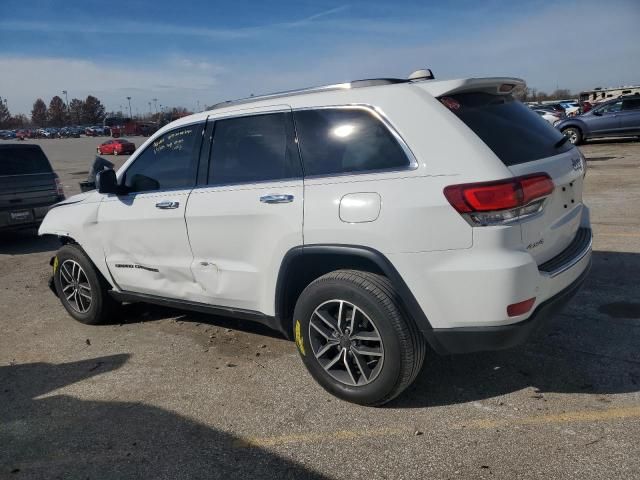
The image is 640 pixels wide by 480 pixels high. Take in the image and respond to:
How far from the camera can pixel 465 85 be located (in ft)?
Result: 10.8

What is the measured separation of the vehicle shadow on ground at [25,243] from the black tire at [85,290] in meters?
3.98

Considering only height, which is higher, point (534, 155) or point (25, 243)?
point (534, 155)

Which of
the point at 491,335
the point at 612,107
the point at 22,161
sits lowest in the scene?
the point at 491,335

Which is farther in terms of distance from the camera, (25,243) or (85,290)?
(25,243)

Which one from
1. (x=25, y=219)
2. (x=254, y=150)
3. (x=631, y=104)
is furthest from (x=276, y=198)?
(x=631, y=104)

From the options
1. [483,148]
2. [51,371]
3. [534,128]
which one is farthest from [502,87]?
[51,371]

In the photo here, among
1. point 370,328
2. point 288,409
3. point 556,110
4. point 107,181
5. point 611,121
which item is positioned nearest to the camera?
point 370,328

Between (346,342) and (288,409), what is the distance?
0.55m

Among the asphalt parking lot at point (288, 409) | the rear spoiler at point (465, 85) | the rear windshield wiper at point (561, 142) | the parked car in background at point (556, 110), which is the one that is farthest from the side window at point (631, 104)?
the rear spoiler at point (465, 85)

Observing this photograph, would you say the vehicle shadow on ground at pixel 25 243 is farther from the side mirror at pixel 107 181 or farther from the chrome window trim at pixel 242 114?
the chrome window trim at pixel 242 114

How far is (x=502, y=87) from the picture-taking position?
356 centimetres

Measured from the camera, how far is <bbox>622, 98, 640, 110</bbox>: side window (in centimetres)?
1972

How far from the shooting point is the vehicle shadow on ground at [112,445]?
292 centimetres

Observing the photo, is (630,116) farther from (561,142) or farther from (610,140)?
(561,142)
